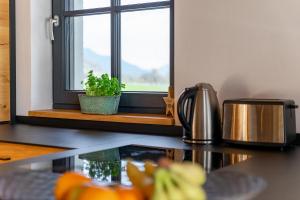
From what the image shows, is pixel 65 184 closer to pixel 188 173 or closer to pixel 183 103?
pixel 188 173

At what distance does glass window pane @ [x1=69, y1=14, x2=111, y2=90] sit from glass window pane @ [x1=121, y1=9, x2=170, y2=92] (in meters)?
0.12

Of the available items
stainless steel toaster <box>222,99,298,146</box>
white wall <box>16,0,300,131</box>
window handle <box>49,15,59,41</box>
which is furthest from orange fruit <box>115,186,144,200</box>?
window handle <box>49,15,59,41</box>

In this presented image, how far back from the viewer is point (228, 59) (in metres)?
1.77

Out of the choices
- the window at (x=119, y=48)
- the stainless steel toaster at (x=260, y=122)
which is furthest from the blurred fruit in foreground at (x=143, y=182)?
the window at (x=119, y=48)

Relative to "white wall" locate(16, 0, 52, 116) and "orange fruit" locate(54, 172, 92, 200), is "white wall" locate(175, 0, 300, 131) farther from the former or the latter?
"orange fruit" locate(54, 172, 92, 200)

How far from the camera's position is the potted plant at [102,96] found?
2.21 meters

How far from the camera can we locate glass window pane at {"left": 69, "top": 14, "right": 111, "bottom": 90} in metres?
2.42

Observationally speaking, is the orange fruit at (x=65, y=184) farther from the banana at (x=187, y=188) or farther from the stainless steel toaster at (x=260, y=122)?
the stainless steel toaster at (x=260, y=122)

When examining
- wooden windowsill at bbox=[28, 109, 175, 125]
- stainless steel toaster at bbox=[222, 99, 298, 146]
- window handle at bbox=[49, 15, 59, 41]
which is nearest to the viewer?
stainless steel toaster at bbox=[222, 99, 298, 146]

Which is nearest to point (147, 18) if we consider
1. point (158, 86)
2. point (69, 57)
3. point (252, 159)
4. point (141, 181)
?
point (158, 86)

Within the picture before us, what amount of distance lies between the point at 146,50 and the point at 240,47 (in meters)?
0.66

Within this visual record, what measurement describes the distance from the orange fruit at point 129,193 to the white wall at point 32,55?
2038 millimetres

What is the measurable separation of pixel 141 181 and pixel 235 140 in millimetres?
1081

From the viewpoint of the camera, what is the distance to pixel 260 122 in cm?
152
